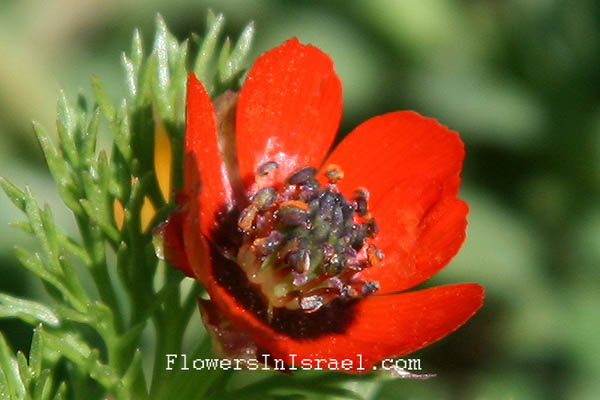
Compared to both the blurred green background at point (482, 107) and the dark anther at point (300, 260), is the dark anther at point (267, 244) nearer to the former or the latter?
the dark anther at point (300, 260)

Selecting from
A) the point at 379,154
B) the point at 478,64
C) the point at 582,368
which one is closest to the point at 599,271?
the point at 582,368

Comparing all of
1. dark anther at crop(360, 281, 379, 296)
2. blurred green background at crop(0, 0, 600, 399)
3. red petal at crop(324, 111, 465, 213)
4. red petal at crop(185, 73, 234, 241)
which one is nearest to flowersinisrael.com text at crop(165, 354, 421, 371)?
dark anther at crop(360, 281, 379, 296)

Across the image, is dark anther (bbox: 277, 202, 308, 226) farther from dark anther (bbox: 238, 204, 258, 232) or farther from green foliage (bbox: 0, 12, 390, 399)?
green foliage (bbox: 0, 12, 390, 399)

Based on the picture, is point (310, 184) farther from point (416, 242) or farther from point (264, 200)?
point (416, 242)

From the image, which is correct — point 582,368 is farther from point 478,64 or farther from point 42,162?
point 42,162

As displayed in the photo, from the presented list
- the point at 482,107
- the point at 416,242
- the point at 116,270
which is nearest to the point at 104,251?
the point at 116,270
